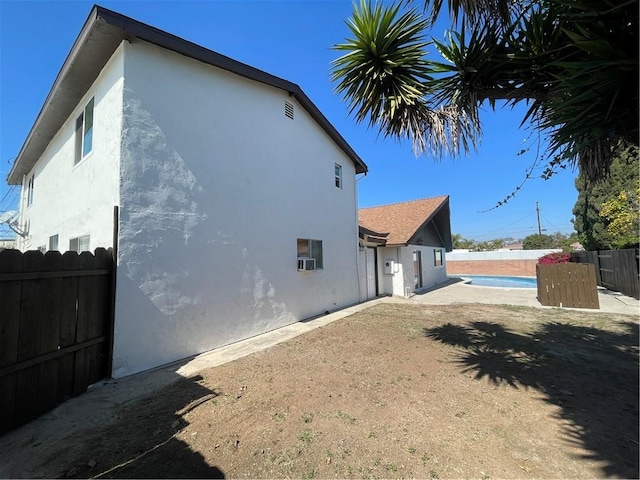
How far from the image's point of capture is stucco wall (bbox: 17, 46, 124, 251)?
561cm

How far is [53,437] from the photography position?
335cm

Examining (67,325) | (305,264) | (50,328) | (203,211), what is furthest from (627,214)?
(50,328)

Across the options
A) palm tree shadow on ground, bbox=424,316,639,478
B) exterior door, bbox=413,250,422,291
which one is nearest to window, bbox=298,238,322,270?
palm tree shadow on ground, bbox=424,316,639,478

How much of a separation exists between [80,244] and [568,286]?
49.8 ft

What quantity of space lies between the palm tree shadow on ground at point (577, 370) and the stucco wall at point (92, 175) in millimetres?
7421

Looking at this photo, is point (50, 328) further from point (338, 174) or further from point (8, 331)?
point (338, 174)

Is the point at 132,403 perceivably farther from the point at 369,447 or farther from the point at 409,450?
the point at 409,450

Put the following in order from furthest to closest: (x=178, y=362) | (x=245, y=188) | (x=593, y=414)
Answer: (x=245, y=188) → (x=178, y=362) → (x=593, y=414)

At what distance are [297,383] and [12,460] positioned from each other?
3.33 metres

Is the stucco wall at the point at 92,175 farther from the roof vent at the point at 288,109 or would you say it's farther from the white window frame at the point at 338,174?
the white window frame at the point at 338,174

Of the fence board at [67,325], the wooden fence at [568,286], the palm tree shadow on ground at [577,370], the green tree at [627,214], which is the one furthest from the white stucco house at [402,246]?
the fence board at [67,325]

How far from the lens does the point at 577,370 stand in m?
5.07

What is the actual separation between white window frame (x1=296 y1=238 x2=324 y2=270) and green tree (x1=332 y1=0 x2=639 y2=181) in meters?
4.56

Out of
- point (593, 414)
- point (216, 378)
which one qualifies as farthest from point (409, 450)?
point (216, 378)
